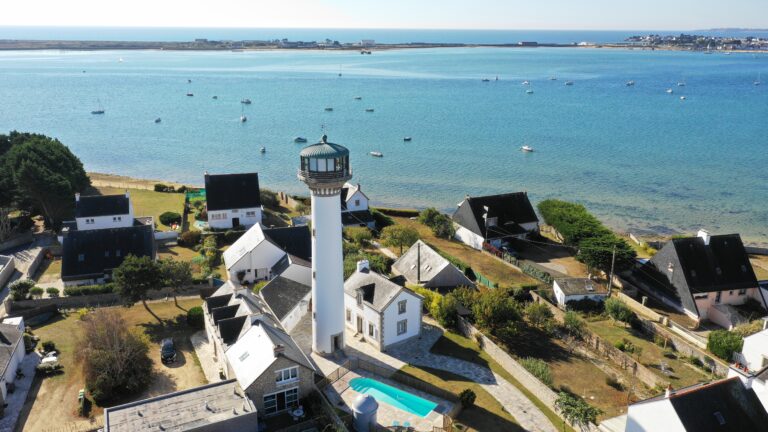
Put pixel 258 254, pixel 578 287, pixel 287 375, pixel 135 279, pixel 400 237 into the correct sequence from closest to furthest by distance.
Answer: pixel 287 375, pixel 135 279, pixel 578 287, pixel 258 254, pixel 400 237

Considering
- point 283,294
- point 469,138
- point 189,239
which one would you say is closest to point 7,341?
point 283,294

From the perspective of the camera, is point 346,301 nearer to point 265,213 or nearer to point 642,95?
point 265,213

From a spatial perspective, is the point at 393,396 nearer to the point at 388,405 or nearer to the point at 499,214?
the point at 388,405

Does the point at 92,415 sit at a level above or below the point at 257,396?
below

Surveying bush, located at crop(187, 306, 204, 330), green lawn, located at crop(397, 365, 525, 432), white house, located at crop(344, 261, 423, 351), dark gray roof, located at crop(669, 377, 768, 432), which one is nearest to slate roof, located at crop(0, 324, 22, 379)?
bush, located at crop(187, 306, 204, 330)

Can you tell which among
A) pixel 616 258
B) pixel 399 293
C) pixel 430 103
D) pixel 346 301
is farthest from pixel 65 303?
pixel 430 103
